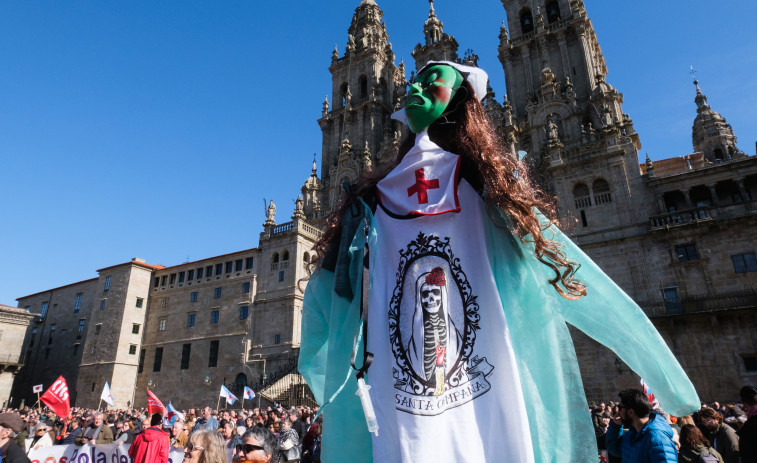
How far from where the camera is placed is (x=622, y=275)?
24875 millimetres

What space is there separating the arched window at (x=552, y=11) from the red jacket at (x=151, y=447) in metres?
37.9

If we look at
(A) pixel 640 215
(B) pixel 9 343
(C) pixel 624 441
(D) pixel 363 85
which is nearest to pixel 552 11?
(D) pixel 363 85

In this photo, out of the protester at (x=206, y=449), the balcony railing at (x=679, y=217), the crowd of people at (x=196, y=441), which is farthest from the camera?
the balcony railing at (x=679, y=217)

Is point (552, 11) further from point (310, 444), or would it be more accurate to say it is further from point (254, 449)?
point (254, 449)

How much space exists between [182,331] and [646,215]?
1333 inches

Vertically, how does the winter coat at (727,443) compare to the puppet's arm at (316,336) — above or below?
below

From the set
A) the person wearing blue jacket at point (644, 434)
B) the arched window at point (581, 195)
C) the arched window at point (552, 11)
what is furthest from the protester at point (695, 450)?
the arched window at point (552, 11)

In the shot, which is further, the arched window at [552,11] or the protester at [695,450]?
the arched window at [552,11]

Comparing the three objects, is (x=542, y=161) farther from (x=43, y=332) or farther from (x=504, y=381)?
(x=43, y=332)

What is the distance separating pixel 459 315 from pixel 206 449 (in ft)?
9.24

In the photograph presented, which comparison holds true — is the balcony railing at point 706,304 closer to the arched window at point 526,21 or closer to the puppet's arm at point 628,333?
the arched window at point 526,21

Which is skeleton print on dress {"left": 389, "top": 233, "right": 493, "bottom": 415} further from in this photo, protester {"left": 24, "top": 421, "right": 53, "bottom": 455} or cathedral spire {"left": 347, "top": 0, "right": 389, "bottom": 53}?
cathedral spire {"left": 347, "top": 0, "right": 389, "bottom": 53}

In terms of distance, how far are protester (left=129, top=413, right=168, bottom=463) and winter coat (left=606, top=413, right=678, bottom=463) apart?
652 cm

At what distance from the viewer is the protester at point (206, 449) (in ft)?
12.4
